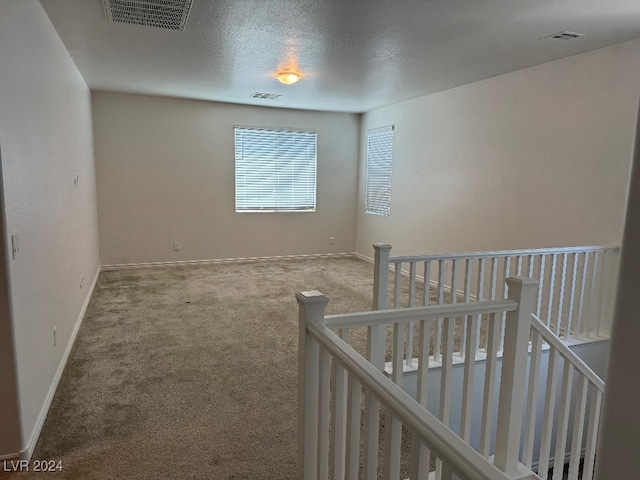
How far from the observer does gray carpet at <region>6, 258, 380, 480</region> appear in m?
2.27

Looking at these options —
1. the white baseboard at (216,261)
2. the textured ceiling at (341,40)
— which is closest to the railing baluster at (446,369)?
the textured ceiling at (341,40)

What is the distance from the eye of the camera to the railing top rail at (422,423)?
2.65ft

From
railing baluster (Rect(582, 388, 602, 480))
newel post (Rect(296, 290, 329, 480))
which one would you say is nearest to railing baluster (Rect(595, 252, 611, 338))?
railing baluster (Rect(582, 388, 602, 480))

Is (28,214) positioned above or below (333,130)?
below

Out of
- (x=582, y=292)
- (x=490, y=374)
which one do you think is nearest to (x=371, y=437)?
(x=490, y=374)

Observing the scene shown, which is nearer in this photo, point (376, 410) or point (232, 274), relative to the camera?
point (376, 410)

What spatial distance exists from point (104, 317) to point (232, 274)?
7.11 feet

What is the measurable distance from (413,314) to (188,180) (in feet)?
18.8

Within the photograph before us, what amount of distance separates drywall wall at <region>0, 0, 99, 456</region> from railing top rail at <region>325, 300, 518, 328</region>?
157 centimetres

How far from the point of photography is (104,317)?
14.5ft

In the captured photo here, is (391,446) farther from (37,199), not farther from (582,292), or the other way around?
(582,292)

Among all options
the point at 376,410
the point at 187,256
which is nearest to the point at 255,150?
the point at 187,256

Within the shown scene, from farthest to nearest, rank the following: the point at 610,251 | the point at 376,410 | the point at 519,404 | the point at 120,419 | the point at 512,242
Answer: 1. the point at 512,242
2. the point at 610,251
3. the point at 120,419
4. the point at 519,404
5. the point at 376,410

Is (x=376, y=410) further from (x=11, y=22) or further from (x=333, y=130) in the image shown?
(x=333, y=130)
